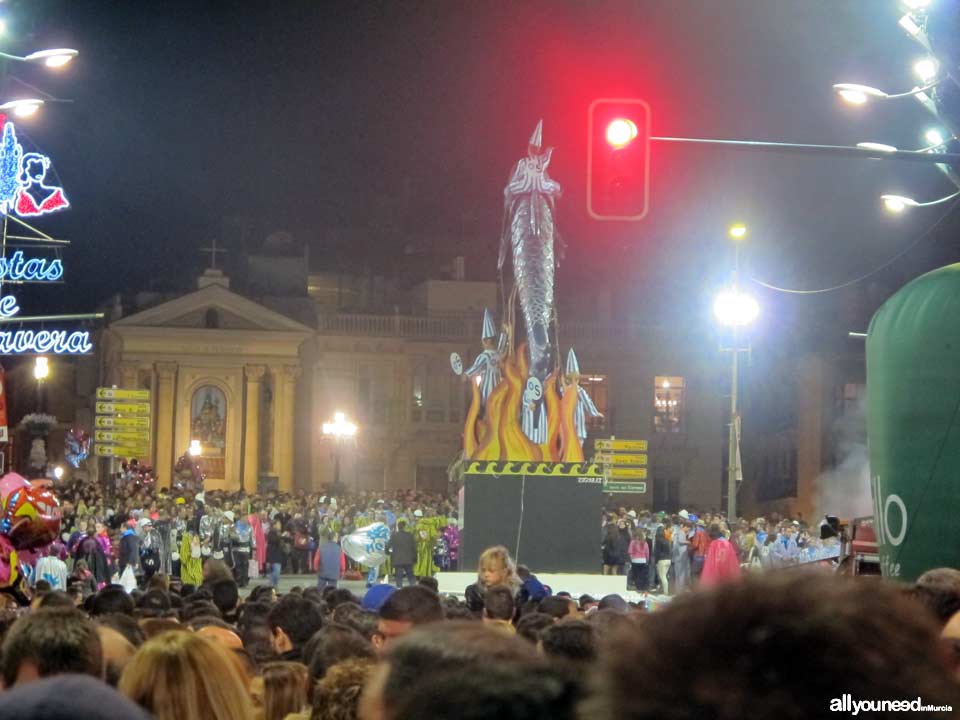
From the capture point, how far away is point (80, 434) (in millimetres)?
73688

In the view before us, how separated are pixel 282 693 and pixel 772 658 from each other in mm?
4644

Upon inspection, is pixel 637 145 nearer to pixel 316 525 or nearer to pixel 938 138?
pixel 938 138

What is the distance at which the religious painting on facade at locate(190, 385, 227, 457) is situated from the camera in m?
69.3

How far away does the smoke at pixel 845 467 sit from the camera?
56875 millimetres

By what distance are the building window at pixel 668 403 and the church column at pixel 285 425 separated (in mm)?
17876

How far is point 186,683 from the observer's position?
4.48 meters

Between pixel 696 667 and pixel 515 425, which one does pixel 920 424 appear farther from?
pixel 515 425

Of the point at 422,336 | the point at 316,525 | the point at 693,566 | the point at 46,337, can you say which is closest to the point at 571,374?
the point at 693,566

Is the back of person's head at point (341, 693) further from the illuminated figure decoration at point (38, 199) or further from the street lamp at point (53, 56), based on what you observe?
the illuminated figure decoration at point (38, 199)

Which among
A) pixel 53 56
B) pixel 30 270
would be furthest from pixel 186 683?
pixel 30 270

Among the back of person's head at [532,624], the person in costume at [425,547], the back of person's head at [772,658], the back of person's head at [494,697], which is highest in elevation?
the back of person's head at [772,658]

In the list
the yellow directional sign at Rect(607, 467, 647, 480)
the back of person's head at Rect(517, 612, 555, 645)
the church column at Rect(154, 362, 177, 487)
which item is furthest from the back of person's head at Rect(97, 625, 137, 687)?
the church column at Rect(154, 362, 177, 487)

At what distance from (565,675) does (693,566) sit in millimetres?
31904

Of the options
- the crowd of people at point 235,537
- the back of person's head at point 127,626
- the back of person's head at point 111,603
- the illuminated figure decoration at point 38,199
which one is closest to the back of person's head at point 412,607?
the back of person's head at point 127,626
